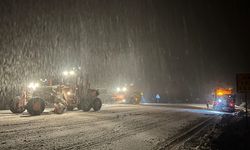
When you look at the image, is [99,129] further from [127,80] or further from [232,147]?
[127,80]

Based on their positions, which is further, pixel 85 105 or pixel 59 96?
pixel 85 105

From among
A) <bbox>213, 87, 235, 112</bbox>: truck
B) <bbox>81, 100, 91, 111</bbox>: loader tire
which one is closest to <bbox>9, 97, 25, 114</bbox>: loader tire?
<bbox>81, 100, 91, 111</bbox>: loader tire

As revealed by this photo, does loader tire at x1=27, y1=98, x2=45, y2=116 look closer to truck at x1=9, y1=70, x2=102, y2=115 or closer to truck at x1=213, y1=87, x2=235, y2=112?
truck at x1=9, y1=70, x2=102, y2=115

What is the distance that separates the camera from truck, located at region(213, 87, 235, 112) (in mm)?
25672

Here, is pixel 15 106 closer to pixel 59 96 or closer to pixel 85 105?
pixel 59 96

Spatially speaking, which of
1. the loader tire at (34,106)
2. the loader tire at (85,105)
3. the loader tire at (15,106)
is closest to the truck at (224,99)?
the loader tire at (85,105)

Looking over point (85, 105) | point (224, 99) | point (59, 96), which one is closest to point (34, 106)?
point (59, 96)

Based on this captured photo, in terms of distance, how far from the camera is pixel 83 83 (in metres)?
23.1

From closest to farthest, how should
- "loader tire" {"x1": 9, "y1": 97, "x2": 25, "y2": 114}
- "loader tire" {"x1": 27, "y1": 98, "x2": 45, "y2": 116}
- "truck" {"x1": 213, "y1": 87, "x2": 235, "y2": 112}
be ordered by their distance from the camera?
"loader tire" {"x1": 27, "y1": 98, "x2": 45, "y2": 116}, "loader tire" {"x1": 9, "y1": 97, "x2": 25, "y2": 114}, "truck" {"x1": 213, "y1": 87, "x2": 235, "y2": 112}

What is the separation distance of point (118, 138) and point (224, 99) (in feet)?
60.5

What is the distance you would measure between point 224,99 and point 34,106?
17.4m

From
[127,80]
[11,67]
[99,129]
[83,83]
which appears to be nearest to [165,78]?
[127,80]

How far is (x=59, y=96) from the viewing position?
19750 millimetres

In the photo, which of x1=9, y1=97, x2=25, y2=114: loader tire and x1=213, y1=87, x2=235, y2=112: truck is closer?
x1=9, y1=97, x2=25, y2=114: loader tire
